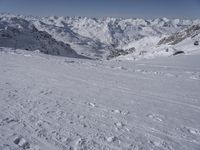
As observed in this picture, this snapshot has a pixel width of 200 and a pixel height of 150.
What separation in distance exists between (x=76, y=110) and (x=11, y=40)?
141 m

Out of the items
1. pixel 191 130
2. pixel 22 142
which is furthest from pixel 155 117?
pixel 22 142

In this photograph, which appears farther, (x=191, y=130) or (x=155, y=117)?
(x=155, y=117)

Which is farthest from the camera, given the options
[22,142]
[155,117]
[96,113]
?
[96,113]

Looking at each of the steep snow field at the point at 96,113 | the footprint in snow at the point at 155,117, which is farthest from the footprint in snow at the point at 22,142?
the footprint in snow at the point at 155,117

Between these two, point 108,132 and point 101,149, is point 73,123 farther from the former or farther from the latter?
point 101,149

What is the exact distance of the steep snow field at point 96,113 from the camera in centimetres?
566

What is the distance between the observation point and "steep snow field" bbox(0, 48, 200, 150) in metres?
5.66

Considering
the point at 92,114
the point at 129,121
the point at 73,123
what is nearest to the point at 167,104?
the point at 129,121

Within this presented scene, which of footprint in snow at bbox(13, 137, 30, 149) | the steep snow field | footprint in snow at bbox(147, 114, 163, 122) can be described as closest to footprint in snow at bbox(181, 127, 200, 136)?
the steep snow field

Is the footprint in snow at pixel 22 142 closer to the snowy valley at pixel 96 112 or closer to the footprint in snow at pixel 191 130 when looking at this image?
the snowy valley at pixel 96 112

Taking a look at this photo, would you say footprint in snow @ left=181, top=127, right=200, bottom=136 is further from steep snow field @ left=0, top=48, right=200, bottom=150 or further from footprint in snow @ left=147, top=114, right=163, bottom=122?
footprint in snow @ left=147, top=114, right=163, bottom=122

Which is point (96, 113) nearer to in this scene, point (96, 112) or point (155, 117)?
point (96, 112)

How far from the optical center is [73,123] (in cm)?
662

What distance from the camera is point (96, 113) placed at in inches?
292
